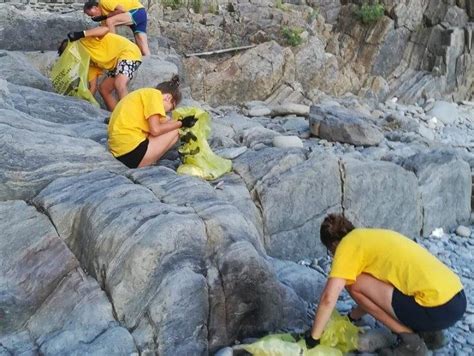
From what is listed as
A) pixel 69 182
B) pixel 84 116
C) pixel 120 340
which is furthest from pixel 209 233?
pixel 84 116

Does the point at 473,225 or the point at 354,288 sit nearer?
the point at 354,288

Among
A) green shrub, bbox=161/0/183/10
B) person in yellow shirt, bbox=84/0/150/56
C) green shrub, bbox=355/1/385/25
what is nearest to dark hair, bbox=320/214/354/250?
person in yellow shirt, bbox=84/0/150/56

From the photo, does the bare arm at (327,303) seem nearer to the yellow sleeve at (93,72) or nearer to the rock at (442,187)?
the rock at (442,187)

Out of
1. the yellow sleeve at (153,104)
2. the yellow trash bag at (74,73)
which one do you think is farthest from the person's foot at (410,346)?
the yellow trash bag at (74,73)

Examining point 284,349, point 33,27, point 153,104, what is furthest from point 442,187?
point 33,27

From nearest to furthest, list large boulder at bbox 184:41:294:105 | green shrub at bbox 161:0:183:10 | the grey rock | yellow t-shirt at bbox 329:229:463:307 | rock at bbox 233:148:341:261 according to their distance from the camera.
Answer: yellow t-shirt at bbox 329:229:463:307 < rock at bbox 233:148:341:261 < the grey rock < large boulder at bbox 184:41:294:105 < green shrub at bbox 161:0:183:10

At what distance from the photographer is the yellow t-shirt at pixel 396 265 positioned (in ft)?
14.1

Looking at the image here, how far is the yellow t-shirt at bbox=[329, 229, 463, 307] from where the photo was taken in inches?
169

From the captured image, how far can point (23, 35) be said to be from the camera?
397 inches

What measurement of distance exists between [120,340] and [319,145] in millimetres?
5247

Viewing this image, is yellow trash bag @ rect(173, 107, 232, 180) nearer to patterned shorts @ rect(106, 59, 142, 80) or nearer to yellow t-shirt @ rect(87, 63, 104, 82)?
patterned shorts @ rect(106, 59, 142, 80)

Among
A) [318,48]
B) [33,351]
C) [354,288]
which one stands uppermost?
[354,288]

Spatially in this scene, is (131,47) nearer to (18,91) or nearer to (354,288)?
(18,91)

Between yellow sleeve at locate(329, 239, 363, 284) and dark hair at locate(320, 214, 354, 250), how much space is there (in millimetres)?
125
